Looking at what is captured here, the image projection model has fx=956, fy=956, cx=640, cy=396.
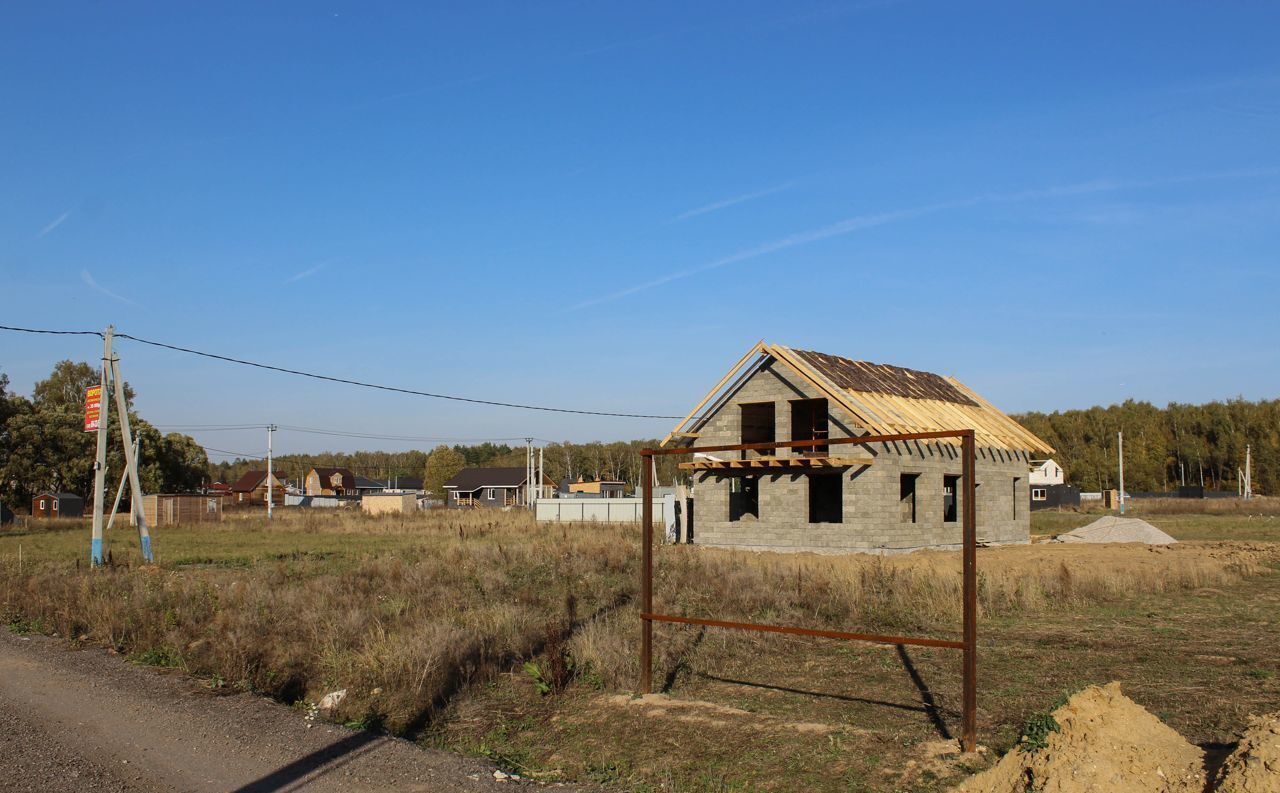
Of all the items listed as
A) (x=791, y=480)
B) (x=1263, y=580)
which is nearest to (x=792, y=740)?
(x=1263, y=580)

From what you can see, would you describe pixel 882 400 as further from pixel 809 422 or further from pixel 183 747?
pixel 183 747

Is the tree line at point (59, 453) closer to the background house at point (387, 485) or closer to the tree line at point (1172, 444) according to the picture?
the background house at point (387, 485)

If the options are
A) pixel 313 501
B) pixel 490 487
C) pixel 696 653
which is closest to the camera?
pixel 696 653

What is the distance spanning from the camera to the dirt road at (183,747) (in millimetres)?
6254

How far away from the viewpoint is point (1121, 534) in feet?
102

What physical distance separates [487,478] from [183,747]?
82.1 meters

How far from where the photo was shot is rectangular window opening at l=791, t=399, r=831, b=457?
27.5 m

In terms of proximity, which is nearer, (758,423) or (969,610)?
(969,610)

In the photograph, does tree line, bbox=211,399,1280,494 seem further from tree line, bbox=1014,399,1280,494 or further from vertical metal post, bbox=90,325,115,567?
vertical metal post, bbox=90,325,115,567

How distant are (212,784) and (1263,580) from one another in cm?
1854

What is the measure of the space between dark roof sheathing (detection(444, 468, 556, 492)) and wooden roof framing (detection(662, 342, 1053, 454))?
57570 mm

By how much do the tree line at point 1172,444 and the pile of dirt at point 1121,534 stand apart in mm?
71241

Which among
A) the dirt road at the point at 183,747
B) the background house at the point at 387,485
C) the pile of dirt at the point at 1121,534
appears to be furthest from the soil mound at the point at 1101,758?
the background house at the point at 387,485

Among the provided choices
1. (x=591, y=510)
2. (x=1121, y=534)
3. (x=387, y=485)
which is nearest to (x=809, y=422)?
(x=1121, y=534)
